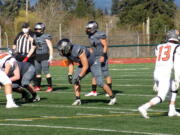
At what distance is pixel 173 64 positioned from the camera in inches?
460

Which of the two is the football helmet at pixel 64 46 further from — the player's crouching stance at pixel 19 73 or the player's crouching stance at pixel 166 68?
the player's crouching stance at pixel 166 68

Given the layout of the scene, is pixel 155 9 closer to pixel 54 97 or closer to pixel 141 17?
pixel 141 17

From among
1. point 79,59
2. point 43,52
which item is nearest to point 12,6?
point 43,52

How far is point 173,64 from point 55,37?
1255 inches

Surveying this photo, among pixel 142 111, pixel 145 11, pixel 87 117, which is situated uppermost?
pixel 142 111

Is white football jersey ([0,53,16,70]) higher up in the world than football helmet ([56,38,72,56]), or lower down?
lower down

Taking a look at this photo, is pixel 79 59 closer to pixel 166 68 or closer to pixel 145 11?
pixel 166 68

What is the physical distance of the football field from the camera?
33.6 feet

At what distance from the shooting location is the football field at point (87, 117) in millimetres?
10250

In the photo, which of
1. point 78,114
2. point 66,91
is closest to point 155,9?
point 66,91

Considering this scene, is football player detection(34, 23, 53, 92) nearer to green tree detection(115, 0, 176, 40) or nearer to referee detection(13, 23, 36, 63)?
referee detection(13, 23, 36, 63)

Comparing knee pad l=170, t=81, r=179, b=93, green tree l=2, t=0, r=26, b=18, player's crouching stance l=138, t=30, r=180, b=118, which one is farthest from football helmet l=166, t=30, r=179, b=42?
green tree l=2, t=0, r=26, b=18

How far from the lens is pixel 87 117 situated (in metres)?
12.0

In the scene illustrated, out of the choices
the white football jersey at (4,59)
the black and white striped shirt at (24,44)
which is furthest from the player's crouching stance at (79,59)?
the black and white striped shirt at (24,44)
